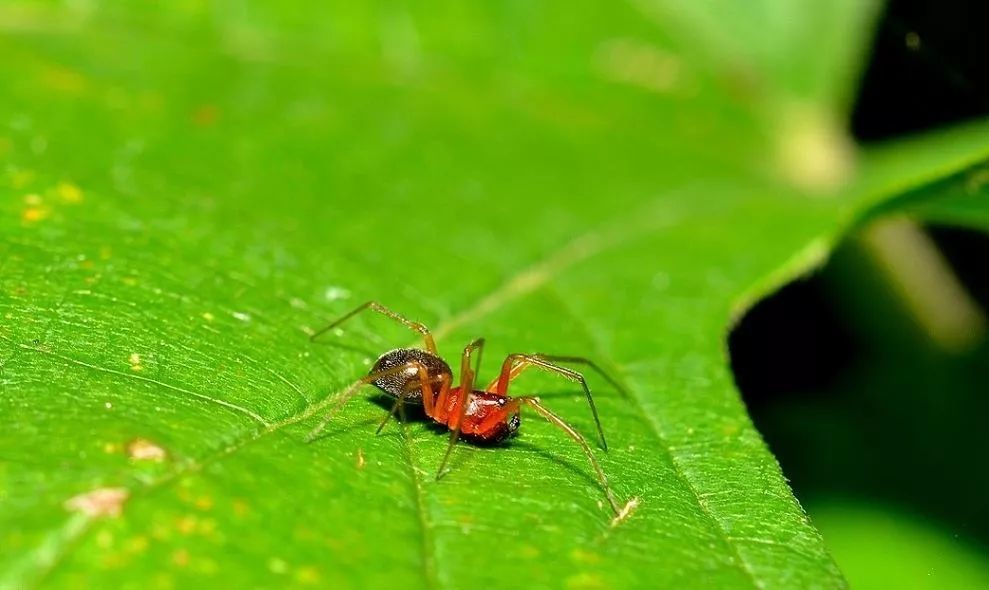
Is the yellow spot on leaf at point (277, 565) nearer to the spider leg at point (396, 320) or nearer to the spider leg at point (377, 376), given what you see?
the spider leg at point (377, 376)

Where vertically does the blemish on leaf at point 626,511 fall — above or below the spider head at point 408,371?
below

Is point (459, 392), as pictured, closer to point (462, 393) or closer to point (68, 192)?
point (462, 393)

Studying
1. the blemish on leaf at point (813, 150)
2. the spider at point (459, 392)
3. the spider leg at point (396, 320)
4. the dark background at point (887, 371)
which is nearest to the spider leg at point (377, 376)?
the spider at point (459, 392)

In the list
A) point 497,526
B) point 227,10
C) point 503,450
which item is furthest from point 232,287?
point 227,10

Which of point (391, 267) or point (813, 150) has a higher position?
point (813, 150)

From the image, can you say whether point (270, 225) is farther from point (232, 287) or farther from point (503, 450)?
point (503, 450)

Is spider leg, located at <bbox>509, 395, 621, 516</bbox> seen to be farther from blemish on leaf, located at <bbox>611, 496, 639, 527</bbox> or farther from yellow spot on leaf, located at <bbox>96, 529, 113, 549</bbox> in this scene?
yellow spot on leaf, located at <bbox>96, 529, 113, 549</bbox>

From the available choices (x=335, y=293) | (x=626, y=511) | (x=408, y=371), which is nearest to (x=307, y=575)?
(x=626, y=511)
